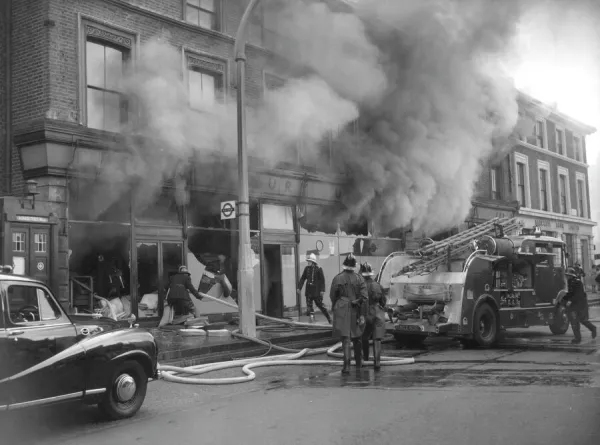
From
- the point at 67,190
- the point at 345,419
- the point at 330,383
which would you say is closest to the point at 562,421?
the point at 345,419

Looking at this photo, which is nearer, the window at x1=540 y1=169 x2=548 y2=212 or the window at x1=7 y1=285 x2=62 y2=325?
the window at x1=7 y1=285 x2=62 y2=325

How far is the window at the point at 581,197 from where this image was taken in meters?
31.3

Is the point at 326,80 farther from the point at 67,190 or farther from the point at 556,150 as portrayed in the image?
the point at 556,150

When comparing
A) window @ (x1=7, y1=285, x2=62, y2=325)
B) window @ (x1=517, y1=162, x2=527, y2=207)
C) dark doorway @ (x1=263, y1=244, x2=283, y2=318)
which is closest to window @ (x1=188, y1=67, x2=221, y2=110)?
dark doorway @ (x1=263, y1=244, x2=283, y2=318)

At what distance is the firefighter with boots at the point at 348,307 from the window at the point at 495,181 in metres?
20.1

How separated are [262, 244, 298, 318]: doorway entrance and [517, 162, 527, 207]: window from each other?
15.5 meters

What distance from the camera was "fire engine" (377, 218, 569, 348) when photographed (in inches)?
444

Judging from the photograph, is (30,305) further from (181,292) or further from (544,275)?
(544,275)

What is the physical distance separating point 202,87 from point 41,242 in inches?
221

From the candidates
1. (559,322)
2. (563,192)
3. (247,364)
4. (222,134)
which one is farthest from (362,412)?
(563,192)

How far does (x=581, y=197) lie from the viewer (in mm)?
32688

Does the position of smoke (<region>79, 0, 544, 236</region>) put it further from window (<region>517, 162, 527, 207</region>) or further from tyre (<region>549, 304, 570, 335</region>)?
window (<region>517, 162, 527, 207</region>)

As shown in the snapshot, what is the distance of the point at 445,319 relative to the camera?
36.7 feet

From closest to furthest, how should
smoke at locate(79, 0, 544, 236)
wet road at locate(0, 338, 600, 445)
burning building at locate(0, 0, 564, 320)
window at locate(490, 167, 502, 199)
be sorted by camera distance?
1. wet road at locate(0, 338, 600, 445)
2. burning building at locate(0, 0, 564, 320)
3. smoke at locate(79, 0, 544, 236)
4. window at locate(490, 167, 502, 199)
